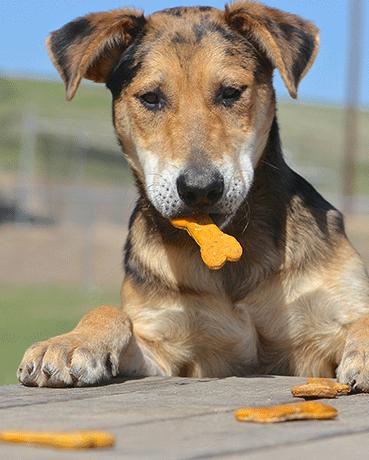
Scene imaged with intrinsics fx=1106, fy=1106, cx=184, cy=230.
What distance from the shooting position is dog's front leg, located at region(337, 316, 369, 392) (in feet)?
15.6

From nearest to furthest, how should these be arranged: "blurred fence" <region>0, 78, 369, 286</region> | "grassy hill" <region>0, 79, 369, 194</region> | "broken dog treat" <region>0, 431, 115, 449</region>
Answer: "broken dog treat" <region>0, 431, 115, 449</region> → "blurred fence" <region>0, 78, 369, 286</region> → "grassy hill" <region>0, 79, 369, 194</region>

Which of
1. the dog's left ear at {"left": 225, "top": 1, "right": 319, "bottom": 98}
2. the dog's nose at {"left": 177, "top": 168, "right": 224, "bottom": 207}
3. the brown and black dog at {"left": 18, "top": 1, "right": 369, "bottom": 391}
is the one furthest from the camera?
the dog's left ear at {"left": 225, "top": 1, "right": 319, "bottom": 98}

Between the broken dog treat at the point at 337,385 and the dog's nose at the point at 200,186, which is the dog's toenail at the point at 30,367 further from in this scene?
the broken dog treat at the point at 337,385

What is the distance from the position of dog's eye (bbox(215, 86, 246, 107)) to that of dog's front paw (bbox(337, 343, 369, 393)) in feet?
4.70

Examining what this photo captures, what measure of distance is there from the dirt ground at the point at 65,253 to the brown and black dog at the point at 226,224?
63.1 ft

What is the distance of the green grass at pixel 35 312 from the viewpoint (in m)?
12.7

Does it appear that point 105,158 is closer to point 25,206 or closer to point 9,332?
point 25,206

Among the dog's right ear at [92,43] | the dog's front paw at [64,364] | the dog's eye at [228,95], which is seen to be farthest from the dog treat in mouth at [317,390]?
the dog's right ear at [92,43]

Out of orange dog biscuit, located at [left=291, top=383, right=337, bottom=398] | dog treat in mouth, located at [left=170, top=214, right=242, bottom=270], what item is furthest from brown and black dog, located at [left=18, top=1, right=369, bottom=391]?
orange dog biscuit, located at [left=291, top=383, right=337, bottom=398]

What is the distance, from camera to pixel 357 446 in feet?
10.9

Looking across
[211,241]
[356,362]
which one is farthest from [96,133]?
[356,362]

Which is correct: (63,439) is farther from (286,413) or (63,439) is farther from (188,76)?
(188,76)

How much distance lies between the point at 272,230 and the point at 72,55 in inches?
54.5

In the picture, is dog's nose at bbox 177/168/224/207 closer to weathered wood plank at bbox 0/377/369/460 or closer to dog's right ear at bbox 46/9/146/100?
weathered wood plank at bbox 0/377/369/460
